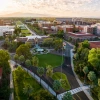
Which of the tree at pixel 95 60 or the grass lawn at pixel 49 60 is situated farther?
the grass lawn at pixel 49 60

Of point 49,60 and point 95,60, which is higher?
point 95,60

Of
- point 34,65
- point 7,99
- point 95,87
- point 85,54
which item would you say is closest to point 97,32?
point 85,54

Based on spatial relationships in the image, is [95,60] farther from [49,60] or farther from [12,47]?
[12,47]

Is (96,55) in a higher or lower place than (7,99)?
higher

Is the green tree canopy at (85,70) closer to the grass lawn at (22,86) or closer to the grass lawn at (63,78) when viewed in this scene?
the grass lawn at (63,78)

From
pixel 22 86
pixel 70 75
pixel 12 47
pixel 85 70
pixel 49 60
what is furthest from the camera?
pixel 12 47

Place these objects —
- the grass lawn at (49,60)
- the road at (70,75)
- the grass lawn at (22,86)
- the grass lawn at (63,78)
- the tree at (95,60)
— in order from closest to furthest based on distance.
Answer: the grass lawn at (22,86), the road at (70,75), the grass lawn at (63,78), the tree at (95,60), the grass lawn at (49,60)

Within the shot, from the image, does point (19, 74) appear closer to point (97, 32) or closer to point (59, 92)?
point (59, 92)

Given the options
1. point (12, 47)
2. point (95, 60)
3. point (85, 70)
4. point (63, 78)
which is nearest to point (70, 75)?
point (63, 78)

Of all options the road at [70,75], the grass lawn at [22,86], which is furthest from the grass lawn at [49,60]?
the grass lawn at [22,86]
